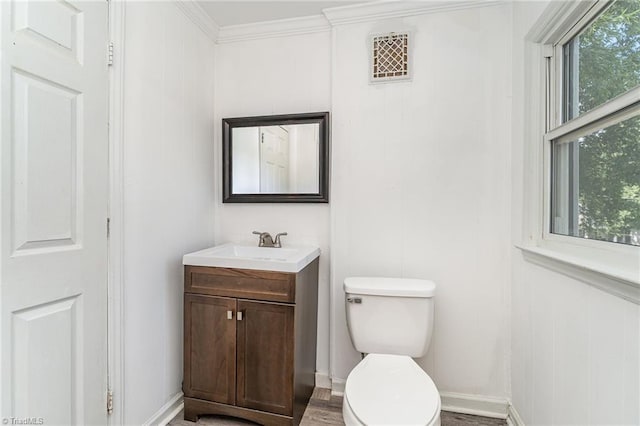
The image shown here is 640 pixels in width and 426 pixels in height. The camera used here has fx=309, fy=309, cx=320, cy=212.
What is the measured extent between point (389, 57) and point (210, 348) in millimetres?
1930

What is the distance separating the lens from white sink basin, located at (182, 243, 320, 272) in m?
1.55

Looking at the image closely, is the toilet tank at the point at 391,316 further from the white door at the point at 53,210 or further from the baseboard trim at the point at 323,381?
the white door at the point at 53,210

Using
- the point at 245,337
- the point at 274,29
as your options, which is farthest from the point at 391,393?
the point at 274,29

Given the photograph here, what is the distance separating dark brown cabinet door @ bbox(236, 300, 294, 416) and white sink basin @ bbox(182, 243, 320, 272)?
0.19 metres

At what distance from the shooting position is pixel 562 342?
1.19 metres

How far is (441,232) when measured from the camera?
5.91 feet

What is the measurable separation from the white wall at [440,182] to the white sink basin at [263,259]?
258mm

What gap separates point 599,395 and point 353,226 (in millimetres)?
1257

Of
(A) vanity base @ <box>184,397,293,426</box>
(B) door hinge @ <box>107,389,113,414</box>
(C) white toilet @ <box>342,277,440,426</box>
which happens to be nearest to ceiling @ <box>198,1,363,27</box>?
(C) white toilet @ <box>342,277,440,426</box>

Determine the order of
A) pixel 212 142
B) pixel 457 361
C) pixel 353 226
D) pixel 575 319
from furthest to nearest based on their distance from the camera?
pixel 212 142
pixel 353 226
pixel 457 361
pixel 575 319

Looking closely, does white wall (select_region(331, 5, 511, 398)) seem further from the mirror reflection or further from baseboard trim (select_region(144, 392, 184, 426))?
baseboard trim (select_region(144, 392, 184, 426))

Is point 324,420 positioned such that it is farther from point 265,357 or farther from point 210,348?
point 210,348

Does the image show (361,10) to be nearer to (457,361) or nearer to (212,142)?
(212,142)

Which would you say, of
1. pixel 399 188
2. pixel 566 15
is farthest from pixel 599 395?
pixel 566 15
